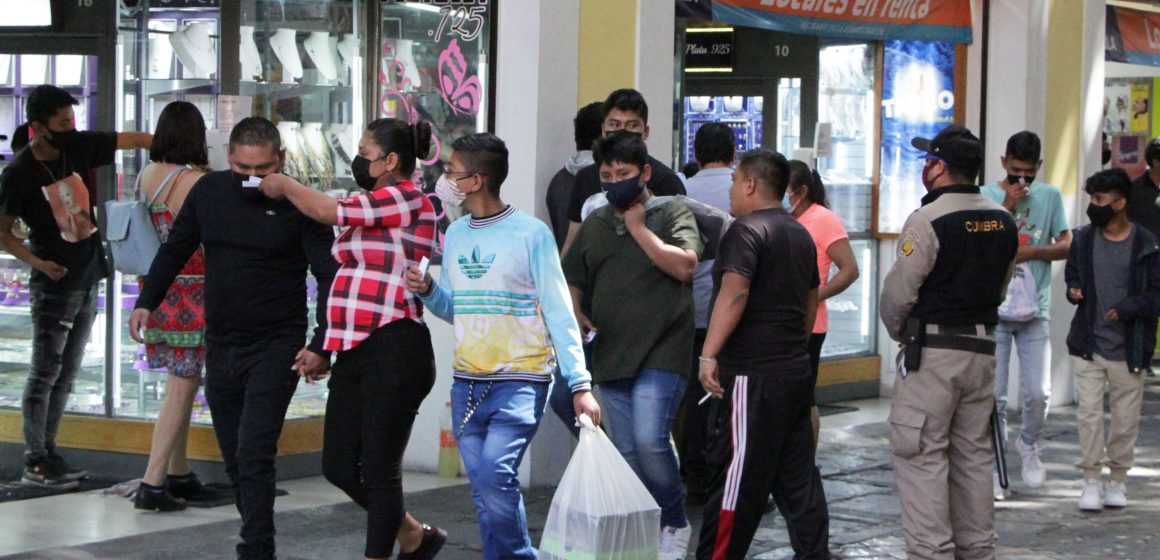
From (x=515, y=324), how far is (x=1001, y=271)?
80.0 inches

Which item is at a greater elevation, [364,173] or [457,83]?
[457,83]

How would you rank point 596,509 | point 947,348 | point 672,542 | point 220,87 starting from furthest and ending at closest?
point 220,87
point 672,542
point 947,348
point 596,509

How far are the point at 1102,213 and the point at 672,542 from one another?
316 cm

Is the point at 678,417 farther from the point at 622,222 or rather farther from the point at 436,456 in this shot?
the point at 622,222

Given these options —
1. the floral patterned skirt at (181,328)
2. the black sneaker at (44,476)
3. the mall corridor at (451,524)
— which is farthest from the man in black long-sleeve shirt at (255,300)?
the black sneaker at (44,476)

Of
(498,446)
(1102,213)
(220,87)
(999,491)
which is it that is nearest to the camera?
(498,446)

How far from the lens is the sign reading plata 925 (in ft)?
42.5

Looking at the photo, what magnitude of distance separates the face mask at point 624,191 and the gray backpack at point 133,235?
238 cm

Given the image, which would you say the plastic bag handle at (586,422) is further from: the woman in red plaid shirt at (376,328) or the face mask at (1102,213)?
the face mask at (1102,213)

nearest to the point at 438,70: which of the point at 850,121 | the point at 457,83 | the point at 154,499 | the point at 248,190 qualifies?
the point at 457,83

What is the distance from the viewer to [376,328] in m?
6.05

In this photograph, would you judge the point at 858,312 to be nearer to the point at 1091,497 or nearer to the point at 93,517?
the point at 1091,497

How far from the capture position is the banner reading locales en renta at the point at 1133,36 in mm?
15234

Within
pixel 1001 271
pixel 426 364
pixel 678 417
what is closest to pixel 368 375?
pixel 426 364
